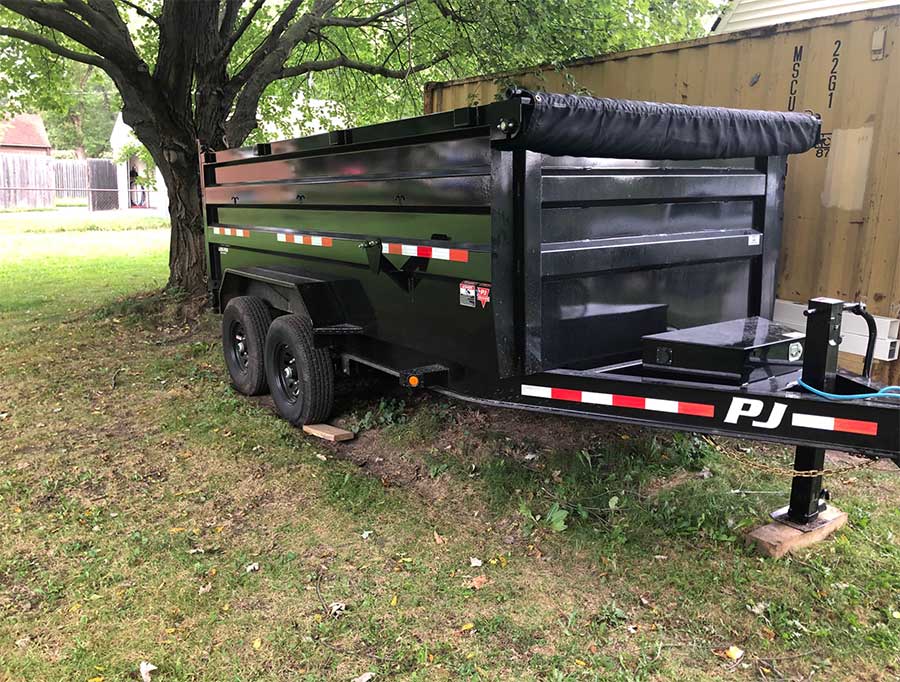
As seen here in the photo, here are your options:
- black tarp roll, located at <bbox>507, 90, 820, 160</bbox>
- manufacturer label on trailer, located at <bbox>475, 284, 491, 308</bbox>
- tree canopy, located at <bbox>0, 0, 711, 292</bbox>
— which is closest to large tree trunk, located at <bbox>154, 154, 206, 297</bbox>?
tree canopy, located at <bbox>0, 0, 711, 292</bbox>

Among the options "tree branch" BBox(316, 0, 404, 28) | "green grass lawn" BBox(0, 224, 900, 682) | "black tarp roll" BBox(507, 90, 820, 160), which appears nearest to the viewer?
"green grass lawn" BBox(0, 224, 900, 682)

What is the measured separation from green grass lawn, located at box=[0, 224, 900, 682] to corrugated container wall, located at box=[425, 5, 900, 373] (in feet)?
3.99

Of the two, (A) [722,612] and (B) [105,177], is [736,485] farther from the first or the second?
(B) [105,177]

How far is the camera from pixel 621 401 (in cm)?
312

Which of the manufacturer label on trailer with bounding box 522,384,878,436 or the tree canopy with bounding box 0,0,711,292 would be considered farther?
the tree canopy with bounding box 0,0,711,292

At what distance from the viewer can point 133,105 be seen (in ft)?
28.2

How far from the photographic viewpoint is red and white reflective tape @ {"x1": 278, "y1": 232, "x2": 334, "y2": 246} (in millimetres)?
4790

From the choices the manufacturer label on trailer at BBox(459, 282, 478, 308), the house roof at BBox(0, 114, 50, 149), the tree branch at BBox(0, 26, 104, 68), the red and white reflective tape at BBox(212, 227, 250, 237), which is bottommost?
the manufacturer label on trailer at BBox(459, 282, 478, 308)

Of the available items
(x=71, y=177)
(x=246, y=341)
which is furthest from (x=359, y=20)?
(x=71, y=177)

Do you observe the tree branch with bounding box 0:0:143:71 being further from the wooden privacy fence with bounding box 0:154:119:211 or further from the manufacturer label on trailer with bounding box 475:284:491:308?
the wooden privacy fence with bounding box 0:154:119:211

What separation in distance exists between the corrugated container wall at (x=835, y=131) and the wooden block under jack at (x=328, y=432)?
10.1 ft

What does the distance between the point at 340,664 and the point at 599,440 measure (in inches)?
89.5

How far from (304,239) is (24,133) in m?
43.8

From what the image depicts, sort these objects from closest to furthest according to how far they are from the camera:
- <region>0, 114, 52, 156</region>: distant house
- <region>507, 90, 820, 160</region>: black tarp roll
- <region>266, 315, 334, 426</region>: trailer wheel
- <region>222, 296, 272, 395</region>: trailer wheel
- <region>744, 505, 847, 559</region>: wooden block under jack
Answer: <region>507, 90, 820, 160</region>: black tarp roll → <region>744, 505, 847, 559</region>: wooden block under jack → <region>266, 315, 334, 426</region>: trailer wheel → <region>222, 296, 272, 395</region>: trailer wheel → <region>0, 114, 52, 156</region>: distant house
